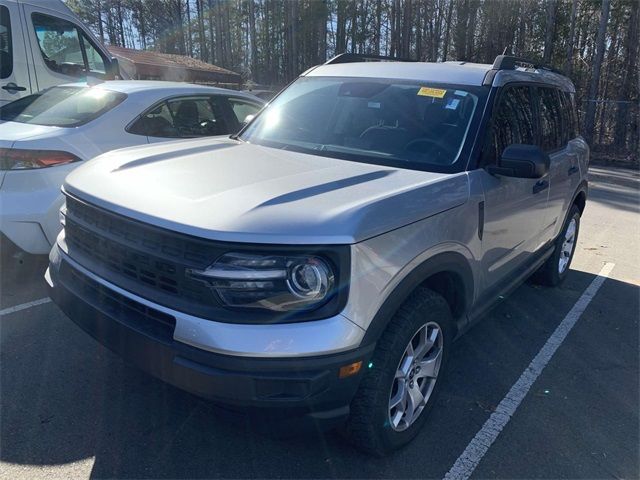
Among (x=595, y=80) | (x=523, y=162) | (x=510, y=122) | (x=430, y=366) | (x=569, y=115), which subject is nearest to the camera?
(x=430, y=366)

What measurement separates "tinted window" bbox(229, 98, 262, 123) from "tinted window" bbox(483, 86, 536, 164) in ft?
10.1

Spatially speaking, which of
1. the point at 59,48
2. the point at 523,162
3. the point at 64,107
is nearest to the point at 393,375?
the point at 523,162

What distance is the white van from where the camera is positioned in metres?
6.37

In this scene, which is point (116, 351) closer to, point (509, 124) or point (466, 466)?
point (466, 466)

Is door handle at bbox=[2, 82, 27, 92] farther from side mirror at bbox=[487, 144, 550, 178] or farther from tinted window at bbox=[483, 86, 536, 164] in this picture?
side mirror at bbox=[487, 144, 550, 178]

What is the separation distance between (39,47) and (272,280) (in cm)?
622

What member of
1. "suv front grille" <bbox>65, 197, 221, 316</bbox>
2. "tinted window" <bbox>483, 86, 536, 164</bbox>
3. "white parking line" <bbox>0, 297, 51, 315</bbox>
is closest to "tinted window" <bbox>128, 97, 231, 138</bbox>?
"white parking line" <bbox>0, 297, 51, 315</bbox>

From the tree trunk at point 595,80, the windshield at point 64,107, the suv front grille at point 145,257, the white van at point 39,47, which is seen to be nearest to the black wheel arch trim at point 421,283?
the suv front grille at point 145,257

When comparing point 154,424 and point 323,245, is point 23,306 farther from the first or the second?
point 323,245

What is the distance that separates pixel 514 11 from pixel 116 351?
23.8 meters

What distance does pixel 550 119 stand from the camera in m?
4.37

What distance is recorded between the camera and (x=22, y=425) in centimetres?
271

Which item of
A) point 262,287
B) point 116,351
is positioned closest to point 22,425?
point 116,351

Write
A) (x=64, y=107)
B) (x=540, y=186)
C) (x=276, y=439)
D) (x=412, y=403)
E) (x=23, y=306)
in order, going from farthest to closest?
(x=64, y=107) → (x=23, y=306) → (x=540, y=186) → (x=412, y=403) → (x=276, y=439)
